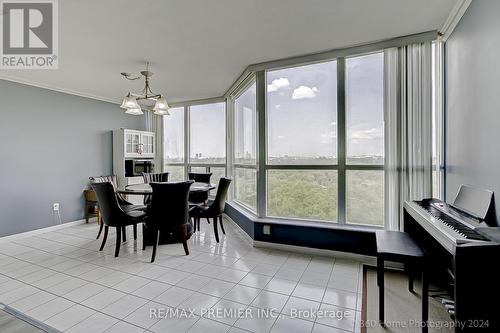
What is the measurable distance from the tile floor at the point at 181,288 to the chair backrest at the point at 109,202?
49cm

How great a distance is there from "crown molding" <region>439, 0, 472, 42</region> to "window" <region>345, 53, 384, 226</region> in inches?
23.6

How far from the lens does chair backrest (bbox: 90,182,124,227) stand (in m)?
3.19

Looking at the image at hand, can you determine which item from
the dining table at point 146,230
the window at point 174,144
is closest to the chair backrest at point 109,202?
the dining table at point 146,230

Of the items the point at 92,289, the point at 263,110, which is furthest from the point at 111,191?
the point at 263,110

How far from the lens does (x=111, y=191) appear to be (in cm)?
319

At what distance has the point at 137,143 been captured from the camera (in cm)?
572

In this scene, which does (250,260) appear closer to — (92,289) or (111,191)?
(92,289)

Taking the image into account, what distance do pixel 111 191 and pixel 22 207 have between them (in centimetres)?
219

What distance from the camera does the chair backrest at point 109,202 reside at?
3.19 metres

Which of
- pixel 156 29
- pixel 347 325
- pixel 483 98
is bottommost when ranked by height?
pixel 347 325

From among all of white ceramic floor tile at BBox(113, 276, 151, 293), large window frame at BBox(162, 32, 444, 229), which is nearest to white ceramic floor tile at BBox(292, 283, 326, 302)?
large window frame at BBox(162, 32, 444, 229)

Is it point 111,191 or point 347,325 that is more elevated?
point 111,191

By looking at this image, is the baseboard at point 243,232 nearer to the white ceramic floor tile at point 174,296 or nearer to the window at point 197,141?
the window at point 197,141

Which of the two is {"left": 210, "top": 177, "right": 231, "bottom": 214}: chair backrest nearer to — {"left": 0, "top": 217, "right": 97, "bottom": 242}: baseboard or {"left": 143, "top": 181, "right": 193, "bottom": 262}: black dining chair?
{"left": 143, "top": 181, "right": 193, "bottom": 262}: black dining chair
